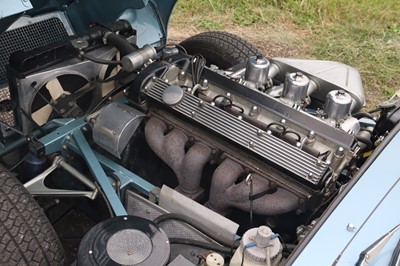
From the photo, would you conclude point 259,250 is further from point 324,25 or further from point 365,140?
point 324,25

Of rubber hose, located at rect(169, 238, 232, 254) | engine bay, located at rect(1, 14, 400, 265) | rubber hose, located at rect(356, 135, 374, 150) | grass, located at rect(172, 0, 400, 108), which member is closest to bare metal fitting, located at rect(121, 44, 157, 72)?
engine bay, located at rect(1, 14, 400, 265)

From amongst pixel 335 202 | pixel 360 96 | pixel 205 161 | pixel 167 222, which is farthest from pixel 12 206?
pixel 360 96

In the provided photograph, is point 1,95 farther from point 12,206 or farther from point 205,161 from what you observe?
point 205,161

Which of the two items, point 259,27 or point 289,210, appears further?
point 259,27

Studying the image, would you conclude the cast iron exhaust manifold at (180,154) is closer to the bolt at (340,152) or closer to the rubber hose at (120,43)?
the rubber hose at (120,43)

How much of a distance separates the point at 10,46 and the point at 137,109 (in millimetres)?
824

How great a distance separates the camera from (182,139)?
2141 mm

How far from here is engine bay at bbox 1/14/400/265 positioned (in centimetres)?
190

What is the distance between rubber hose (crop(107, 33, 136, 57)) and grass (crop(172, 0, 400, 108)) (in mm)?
2460

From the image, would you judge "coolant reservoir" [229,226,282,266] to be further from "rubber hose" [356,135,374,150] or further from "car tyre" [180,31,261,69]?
"car tyre" [180,31,261,69]

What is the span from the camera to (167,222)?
191cm

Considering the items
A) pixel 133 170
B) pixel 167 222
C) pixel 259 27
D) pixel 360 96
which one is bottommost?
pixel 259 27

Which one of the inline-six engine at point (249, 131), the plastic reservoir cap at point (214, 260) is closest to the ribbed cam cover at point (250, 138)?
the inline-six engine at point (249, 131)

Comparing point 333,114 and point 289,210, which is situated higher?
point 333,114
